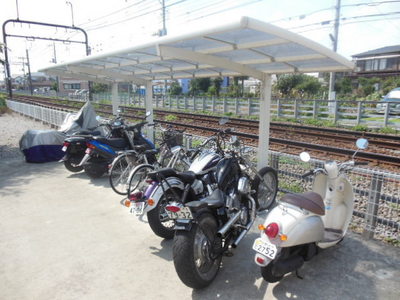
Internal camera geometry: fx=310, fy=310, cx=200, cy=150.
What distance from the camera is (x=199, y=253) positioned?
3.01m

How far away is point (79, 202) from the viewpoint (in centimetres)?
526

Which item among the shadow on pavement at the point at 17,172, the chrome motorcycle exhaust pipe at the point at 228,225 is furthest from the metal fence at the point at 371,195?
the shadow on pavement at the point at 17,172

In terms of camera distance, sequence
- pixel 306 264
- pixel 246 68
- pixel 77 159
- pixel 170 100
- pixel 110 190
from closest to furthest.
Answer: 1. pixel 306 264
2. pixel 246 68
3. pixel 110 190
4. pixel 77 159
5. pixel 170 100

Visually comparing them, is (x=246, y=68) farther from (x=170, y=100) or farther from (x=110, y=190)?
(x=170, y=100)

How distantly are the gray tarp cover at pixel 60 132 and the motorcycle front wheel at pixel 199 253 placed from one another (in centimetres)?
581

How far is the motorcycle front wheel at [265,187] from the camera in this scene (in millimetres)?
4562

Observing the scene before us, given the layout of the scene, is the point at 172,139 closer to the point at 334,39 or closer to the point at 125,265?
the point at 125,265

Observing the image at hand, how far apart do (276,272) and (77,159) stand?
5345mm

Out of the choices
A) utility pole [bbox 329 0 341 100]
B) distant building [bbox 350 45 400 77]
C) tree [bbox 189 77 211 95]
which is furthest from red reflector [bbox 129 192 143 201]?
distant building [bbox 350 45 400 77]

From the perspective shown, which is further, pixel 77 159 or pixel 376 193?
pixel 77 159

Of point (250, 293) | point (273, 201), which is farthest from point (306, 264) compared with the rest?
point (273, 201)

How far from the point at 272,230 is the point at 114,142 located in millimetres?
4501

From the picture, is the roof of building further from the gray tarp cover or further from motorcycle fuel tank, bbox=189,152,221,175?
motorcycle fuel tank, bbox=189,152,221,175

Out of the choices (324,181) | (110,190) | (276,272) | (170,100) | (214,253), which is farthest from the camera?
(170,100)
